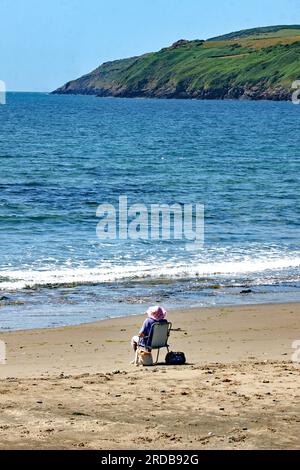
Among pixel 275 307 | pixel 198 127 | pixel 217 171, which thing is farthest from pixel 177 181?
pixel 198 127

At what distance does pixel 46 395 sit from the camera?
12.7 meters

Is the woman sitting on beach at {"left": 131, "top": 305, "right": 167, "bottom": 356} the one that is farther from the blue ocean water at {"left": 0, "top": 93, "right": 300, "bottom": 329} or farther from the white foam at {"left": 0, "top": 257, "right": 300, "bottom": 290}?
the white foam at {"left": 0, "top": 257, "right": 300, "bottom": 290}

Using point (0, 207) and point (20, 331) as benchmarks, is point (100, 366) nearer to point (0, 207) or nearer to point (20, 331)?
point (20, 331)

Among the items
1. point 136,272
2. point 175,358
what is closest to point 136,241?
point 136,272

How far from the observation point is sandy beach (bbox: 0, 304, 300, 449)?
35.9 ft

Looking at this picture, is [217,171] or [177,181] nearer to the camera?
[177,181]

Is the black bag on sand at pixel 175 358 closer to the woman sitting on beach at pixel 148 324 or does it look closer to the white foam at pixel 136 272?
the woman sitting on beach at pixel 148 324

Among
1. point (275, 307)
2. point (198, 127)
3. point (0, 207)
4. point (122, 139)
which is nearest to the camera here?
point (275, 307)

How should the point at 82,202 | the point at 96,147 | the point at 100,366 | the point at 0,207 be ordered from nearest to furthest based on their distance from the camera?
the point at 100,366
the point at 0,207
the point at 82,202
the point at 96,147

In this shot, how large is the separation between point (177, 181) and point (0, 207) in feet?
50.3

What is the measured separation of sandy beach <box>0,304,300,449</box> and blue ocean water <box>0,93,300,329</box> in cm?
240

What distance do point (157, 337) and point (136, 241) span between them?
46.1 ft

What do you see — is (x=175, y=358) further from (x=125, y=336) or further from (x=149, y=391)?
(x=125, y=336)

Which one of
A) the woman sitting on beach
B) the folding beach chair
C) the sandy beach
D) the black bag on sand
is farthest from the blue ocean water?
the black bag on sand
